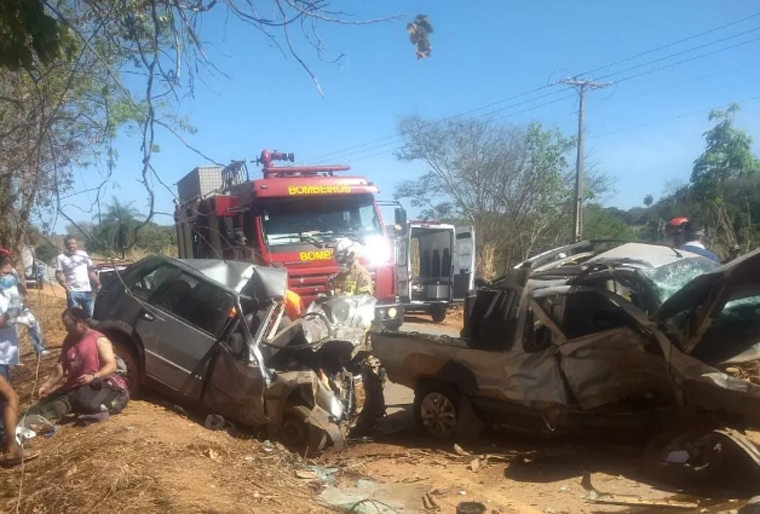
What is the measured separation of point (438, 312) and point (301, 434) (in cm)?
1121

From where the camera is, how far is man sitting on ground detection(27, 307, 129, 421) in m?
6.85

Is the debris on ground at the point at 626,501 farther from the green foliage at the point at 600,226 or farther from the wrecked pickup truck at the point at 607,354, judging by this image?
the green foliage at the point at 600,226

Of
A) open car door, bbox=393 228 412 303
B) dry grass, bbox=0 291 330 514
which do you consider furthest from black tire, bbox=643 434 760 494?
open car door, bbox=393 228 412 303

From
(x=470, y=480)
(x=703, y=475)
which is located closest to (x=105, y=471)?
(x=470, y=480)

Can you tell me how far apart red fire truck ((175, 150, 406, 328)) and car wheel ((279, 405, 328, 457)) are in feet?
14.7

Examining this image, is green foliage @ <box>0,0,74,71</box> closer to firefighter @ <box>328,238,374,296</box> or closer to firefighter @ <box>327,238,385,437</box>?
firefighter @ <box>327,238,385,437</box>

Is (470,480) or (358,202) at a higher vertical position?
(358,202)

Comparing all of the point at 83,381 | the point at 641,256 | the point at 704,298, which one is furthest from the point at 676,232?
the point at 83,381

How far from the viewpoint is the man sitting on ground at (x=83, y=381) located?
6.85 meters

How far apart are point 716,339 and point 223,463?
13.6 feet

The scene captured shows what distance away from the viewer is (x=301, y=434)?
754 cm

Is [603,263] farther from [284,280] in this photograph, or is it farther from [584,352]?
[284,280]

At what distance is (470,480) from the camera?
244 inches

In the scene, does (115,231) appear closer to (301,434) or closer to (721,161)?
(301,434)
